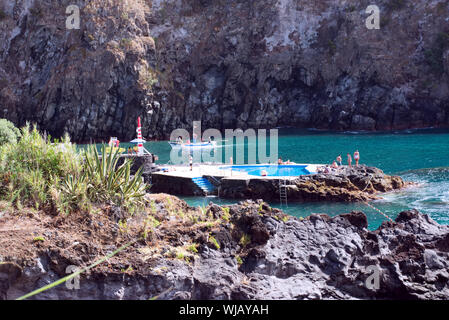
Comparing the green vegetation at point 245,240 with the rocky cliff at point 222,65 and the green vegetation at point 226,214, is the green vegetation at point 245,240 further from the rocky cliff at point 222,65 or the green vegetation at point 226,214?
the rocky cliff at point 222,65

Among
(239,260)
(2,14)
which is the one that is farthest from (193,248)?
(2,14)

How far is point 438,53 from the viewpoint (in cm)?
7925

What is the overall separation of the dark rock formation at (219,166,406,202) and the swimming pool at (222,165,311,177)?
11.0 ft

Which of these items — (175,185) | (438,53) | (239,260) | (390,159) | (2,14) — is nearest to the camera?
(239,260)

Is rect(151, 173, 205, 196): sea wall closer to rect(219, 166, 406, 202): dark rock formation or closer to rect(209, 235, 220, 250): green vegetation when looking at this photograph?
rect(219, 166, 406, 202): dark rock formation

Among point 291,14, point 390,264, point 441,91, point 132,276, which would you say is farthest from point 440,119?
point 132,276

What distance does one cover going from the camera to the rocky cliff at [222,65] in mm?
79625

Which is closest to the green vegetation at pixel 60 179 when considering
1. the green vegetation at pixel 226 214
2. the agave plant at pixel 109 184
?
the agave plant at pixel 109 184

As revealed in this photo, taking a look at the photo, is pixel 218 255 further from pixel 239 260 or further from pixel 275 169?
pixel 275 169

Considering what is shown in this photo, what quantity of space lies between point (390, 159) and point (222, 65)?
51017mm

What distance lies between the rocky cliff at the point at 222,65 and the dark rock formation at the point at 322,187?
51.7 meters

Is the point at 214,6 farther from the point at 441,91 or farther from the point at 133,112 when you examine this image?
the point at 441,91

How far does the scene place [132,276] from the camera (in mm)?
9586

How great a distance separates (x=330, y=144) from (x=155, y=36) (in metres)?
45.9
